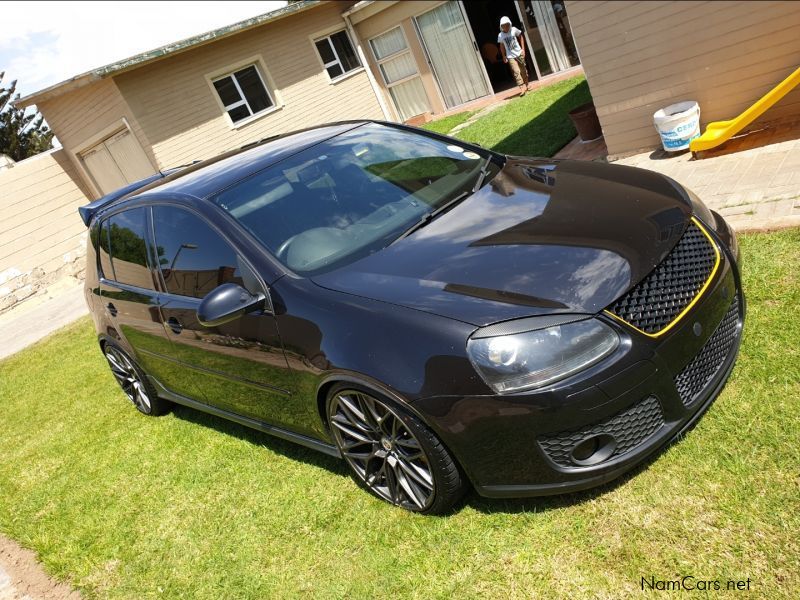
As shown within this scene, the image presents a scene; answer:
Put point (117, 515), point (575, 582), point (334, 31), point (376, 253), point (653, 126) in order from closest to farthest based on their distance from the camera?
point (575, 582) → point (376, 253) → point (117, 515) → point (653, 126) → point (334, 31)

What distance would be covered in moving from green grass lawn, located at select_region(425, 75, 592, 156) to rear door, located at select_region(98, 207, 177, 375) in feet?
17.9

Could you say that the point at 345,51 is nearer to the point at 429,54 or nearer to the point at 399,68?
the point at 399,68

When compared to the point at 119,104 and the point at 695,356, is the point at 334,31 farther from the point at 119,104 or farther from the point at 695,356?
the point at 695,356

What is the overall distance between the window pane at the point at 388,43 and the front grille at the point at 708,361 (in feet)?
52.3

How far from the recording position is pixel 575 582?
252 centimetres

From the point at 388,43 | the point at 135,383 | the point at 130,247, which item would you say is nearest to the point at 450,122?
the point at 388,43

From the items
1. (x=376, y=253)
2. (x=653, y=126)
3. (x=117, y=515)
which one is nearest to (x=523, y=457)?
(x=376, y=253)

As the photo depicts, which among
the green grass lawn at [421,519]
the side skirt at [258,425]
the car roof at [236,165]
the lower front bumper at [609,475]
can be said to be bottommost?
the green grass lawn at [421,519]

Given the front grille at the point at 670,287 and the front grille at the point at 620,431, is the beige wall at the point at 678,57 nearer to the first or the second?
the front grille at the point at 670,287

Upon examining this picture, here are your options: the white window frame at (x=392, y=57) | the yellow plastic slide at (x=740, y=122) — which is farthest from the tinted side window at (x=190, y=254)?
the white window frame at (x=392, y=57)

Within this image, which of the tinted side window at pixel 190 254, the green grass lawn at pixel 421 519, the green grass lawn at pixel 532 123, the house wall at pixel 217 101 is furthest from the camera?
the house wall at pixel 217 101

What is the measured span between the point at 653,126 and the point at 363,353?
5577 millimetres

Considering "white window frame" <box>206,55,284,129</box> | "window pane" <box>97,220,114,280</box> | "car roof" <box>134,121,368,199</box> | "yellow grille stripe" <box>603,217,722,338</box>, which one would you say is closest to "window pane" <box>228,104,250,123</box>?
"white window frame" <box>206,55,284,129</box>

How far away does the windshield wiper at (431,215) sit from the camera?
341 cm
